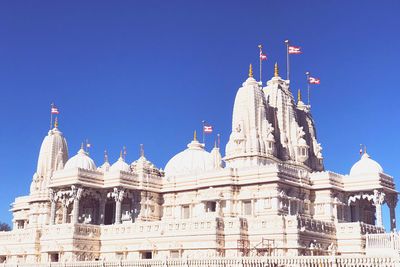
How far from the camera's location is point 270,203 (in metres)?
51.2

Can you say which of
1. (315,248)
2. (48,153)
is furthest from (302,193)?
(48,153)

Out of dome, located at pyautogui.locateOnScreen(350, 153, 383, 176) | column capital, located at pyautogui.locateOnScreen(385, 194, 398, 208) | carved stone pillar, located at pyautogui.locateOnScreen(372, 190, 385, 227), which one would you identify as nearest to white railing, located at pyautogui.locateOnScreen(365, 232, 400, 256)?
carved stone pillar, located at pyautogui.locateOnScreen(372, 190, 385, 227)

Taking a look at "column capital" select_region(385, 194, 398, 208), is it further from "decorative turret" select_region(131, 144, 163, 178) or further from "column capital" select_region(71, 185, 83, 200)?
"column capital" select_region(71, 185, 83, 200)

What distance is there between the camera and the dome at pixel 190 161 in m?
63.8

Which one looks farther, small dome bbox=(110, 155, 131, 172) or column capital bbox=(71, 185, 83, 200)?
small dome bbox=(110, 155, 131, 172)

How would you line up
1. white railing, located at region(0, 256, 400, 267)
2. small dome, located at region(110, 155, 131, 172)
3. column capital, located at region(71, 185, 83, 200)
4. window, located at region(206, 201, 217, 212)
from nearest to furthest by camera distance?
1. white railing, located at region(0, 256, 400, 267)
2. column capital, located at region(71, 185, 83, 200)
3. window, located at region(206, 201, 217, 212)
4. small dome, located at region(110, 155, 131, 172)

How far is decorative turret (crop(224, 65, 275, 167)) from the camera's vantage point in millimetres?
57031

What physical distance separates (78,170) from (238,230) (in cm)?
1711

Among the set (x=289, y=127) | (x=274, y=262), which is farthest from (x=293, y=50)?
(x=274, y=262)

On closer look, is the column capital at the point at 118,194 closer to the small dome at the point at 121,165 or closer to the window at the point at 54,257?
the small dome at the point at 121,165

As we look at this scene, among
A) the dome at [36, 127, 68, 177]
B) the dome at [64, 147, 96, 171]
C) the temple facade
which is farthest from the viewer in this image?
the dome at [36, 127, 68, 177]

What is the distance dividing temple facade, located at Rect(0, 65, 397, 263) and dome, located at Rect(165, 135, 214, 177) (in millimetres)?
128

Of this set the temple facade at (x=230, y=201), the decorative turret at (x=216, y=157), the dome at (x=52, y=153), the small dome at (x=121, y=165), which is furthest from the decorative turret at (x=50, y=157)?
the decorative turret at (x=216, y=157)

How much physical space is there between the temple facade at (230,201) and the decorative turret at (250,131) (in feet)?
0.34
